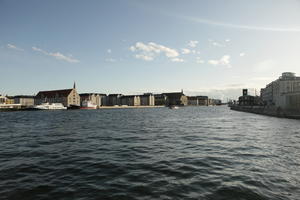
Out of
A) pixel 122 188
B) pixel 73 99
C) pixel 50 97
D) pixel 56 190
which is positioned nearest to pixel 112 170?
pixel 122 188

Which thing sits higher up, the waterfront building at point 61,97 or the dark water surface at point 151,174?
the waterfront building at point 61,97

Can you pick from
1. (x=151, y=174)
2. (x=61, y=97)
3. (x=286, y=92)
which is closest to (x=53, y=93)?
(x=61, y=97)

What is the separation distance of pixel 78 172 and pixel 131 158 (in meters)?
3.61

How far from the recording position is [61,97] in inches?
6417

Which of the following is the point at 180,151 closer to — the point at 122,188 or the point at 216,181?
the point at 216,181

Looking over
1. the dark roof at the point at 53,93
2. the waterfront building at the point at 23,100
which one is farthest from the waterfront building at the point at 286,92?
the waterfront building at the point at 23,100

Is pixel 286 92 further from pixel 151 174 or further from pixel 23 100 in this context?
pixel 23 100

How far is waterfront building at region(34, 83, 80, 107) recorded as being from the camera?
16066 centimetres

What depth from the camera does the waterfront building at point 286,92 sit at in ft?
169

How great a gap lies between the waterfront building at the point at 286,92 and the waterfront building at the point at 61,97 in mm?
147874

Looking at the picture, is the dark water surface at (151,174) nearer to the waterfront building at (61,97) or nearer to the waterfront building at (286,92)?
the waterfront building at (286,92)

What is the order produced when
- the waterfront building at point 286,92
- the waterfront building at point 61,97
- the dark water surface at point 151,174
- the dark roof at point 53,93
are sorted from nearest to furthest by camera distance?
the dark water surface at point 151,174, the waterfront building at point 286,92, the waterfront building at point 61,97, the dark roof at point 53,93

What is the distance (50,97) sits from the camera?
558 ft

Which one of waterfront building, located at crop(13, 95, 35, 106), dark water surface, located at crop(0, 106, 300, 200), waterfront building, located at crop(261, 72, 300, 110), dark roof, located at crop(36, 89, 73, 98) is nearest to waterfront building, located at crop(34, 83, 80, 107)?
dark roof, located at crop(36, 89, 73, 98)
